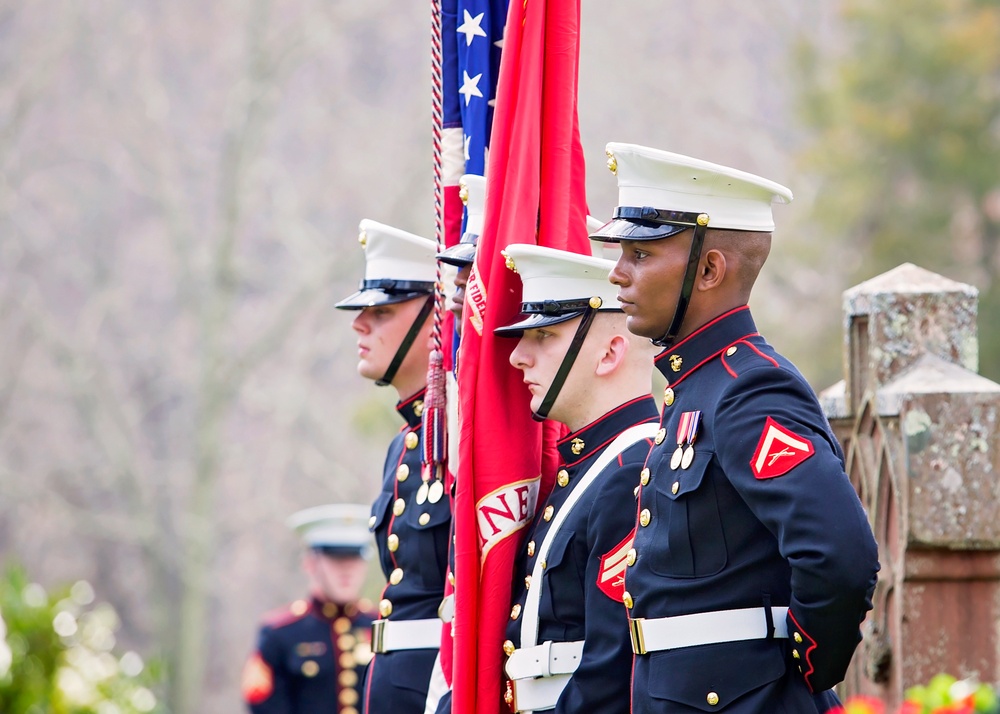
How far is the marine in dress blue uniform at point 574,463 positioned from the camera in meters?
3.49

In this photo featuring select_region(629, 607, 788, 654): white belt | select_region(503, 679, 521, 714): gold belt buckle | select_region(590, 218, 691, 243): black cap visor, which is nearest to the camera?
select_region(629, 607, 788, 654): white belt

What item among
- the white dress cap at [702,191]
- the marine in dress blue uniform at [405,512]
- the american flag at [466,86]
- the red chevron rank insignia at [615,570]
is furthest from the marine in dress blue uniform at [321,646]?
the white dress cap at [702,191]

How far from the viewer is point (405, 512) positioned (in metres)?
4.69

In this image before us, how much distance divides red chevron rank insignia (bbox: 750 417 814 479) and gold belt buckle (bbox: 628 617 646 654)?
1.49 ft

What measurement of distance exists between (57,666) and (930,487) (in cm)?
361

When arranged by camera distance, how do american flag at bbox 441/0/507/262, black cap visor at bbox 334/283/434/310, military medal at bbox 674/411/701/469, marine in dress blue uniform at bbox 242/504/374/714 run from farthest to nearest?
1. marine in dress blue uniform at bbox 242/504/374/714
2. black cap visor at bbox 334/283/434/310
3. american flag at bbox 441/0/507/262
4. military medal at bbox 674/411/701/469

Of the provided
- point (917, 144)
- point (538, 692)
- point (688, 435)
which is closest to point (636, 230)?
point (688, 435)

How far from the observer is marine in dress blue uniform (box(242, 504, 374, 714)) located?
757 centimetres

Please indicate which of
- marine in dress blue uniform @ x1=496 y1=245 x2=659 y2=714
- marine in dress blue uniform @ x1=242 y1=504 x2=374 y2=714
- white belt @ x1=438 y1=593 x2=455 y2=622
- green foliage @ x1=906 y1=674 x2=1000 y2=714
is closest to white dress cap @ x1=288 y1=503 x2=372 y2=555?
marine in dress blue uniform @ x1=242 y1=504 x2=374 y2=714

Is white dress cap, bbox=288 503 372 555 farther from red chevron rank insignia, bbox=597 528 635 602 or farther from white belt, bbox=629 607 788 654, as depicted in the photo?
white belt, bbox=629 607 788 654

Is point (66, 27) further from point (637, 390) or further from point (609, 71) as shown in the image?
point (637, 390)

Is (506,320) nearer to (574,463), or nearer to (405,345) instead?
(574,463)

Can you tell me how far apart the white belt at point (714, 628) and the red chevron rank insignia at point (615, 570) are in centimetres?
33

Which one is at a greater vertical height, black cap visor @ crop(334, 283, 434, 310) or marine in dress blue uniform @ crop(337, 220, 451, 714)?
black cap visor @ crop(334, 283, 434, 310)
